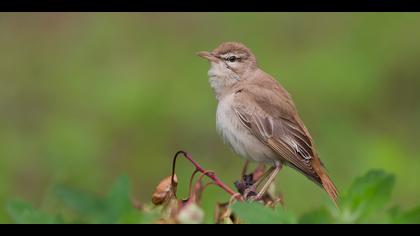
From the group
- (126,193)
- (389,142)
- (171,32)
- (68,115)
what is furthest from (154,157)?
(126,193)

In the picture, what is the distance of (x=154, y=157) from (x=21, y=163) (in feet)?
4.97

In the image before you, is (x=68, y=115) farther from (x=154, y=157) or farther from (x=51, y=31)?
(x=51, y=31)

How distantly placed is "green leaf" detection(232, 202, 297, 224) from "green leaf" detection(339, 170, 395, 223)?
11 centimetres

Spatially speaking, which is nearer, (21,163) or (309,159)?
(309,159)

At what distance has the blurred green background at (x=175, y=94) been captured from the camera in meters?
9.12

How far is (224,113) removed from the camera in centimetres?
548

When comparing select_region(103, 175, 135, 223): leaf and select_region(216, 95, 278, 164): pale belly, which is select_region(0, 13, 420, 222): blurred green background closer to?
select_region(216, 95, 278, 164): pale belly

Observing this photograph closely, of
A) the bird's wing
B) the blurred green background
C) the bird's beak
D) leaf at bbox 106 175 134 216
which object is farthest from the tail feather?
leaf at bbox 106 175 134 216

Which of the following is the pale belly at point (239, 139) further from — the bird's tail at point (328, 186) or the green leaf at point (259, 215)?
the green leaf at point (259, 215)

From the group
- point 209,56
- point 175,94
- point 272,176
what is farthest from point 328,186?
point 175,94

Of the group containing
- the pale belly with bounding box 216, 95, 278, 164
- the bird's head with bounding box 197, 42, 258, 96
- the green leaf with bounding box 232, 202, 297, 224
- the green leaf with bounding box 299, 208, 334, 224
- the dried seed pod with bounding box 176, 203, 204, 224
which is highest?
the green leaf with bounding box 299, 208, 334, 224

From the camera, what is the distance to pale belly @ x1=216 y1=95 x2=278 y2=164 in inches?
211

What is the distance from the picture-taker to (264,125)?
18.0 ft
